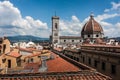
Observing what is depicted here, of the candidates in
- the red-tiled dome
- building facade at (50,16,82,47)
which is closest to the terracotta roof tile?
the red-tiled dome

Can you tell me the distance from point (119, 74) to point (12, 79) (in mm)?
16336

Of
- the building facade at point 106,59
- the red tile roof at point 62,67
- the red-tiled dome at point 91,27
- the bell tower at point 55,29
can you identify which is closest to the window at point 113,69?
the building facade at point 106,59

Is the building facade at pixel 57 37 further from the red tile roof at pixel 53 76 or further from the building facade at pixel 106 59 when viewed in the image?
the red tile roof at pixel 53 76

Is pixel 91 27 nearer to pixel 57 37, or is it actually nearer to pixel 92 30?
pixel 92 30

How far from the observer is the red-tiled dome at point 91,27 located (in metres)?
79.0

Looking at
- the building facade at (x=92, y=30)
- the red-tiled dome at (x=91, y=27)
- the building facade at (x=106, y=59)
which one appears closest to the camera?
the building facade at (x=106, y=59)

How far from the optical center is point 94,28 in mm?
80250

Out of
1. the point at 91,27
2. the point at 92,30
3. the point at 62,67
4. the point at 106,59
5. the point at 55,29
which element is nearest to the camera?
the point at 62,67

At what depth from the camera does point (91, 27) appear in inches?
3159

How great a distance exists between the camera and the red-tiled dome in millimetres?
79000

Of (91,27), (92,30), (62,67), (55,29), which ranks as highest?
(55,29)

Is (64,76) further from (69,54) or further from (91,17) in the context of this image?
(91,17)

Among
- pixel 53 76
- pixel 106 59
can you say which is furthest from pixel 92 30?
pixel 53 76

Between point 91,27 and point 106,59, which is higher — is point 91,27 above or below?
above
